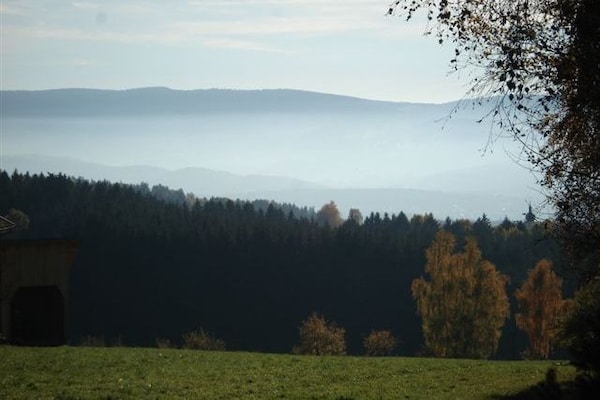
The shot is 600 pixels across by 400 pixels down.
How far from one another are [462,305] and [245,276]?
96.4 meters

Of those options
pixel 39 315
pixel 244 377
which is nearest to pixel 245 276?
pixel 39 315

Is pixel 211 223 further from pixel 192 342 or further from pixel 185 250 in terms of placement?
pixel 192 342

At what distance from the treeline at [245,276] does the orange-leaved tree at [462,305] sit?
63958 millimetres

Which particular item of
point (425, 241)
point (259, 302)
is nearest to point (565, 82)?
point (259, 302)

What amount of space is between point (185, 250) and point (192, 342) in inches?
3108

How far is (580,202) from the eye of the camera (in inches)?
672

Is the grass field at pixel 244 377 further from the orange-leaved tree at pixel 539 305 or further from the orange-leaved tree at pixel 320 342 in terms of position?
the orange-leaved tree at pixel 320 342

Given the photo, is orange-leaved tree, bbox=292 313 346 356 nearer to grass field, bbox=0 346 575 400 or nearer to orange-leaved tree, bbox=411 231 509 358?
orange-leaved tree, bbox=411 231 509 358

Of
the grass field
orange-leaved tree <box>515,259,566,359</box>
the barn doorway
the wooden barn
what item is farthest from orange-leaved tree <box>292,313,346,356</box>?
the grass field

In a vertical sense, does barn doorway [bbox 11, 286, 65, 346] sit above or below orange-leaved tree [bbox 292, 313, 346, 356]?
above

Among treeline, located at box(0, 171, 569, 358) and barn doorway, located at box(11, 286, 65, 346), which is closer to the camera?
barn doorway, located at box(11, 286, 65, 346)

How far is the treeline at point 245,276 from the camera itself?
5846 inches

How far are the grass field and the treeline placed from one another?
10961 centimetres

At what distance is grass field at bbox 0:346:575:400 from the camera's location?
21484mm
